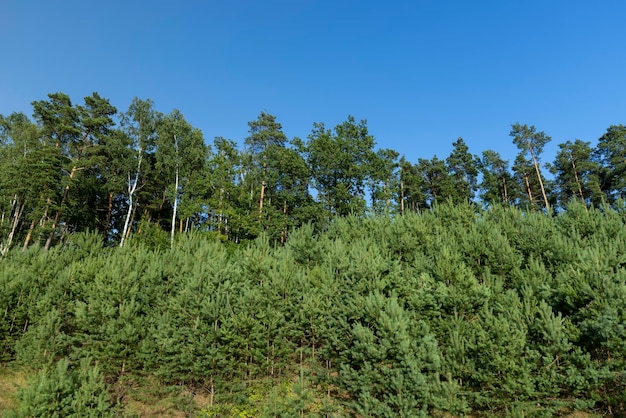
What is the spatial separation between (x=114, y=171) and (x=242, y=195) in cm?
1170

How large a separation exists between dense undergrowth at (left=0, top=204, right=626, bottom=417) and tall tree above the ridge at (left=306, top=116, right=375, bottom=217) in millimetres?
15331

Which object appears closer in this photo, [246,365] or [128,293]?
[246,365]

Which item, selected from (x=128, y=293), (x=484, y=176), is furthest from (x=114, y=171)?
(x=484, y=176)

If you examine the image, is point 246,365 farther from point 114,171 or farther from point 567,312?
point 114,171

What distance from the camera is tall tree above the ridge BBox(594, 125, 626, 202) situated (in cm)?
3069

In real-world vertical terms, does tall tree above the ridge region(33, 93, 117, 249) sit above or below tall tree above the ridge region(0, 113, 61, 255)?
above

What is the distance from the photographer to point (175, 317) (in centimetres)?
849

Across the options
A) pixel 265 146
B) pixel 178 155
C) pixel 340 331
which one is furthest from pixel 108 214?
pixel 340 331

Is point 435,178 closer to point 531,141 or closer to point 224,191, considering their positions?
point 531,141

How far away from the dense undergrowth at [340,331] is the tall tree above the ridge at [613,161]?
27.3 metres

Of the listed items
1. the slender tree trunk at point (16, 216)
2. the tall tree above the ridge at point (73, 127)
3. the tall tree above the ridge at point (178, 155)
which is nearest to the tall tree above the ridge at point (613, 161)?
the tall tree above the ridge at point (178, 155)

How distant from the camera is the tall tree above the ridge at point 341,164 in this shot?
26.9 metres

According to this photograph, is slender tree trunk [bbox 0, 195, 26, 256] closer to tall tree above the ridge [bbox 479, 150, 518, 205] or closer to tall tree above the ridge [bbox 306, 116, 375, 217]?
tall tree above the ridge [bbox 306, 116, 375, 217]

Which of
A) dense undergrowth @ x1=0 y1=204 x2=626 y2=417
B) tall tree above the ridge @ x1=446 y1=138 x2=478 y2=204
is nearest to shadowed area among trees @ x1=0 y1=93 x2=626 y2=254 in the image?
tall tree above the ridge @ x1=446 y1=138 x2=478 y2=204
